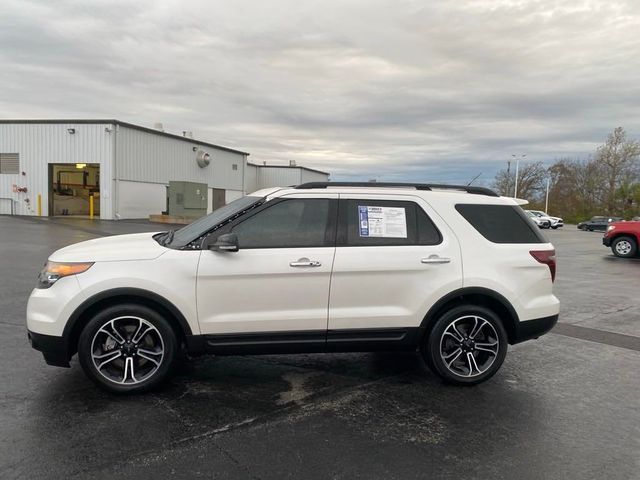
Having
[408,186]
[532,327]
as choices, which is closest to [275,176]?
[408,186]

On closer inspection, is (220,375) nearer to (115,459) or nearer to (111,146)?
(115,459)

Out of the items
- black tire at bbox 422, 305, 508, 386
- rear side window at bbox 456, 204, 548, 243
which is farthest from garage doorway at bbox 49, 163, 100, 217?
black tire at bbox 422, 305, 508, 386

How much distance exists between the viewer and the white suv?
3.88 metres

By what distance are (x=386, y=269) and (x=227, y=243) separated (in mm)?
1357

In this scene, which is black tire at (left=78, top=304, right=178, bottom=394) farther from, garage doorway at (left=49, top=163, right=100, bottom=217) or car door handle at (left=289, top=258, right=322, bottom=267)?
garage doorway at (left=49, top=163, right=100, bottom=217)

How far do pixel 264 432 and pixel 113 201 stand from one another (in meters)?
28.4

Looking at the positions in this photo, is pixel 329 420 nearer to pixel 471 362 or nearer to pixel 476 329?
pixel 471 362

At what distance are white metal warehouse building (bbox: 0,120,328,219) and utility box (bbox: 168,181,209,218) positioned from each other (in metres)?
2.81

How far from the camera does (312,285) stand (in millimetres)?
4047

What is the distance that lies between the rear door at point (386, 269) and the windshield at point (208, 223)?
2.77ft

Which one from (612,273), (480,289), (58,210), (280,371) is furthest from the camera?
(58,210)

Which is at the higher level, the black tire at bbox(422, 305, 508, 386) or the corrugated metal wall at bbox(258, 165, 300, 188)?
the corrugated metal wall at bbox(258, 165, 300, 188)

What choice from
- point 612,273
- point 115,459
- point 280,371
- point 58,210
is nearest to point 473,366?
point 280,371

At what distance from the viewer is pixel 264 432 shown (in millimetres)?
3420
